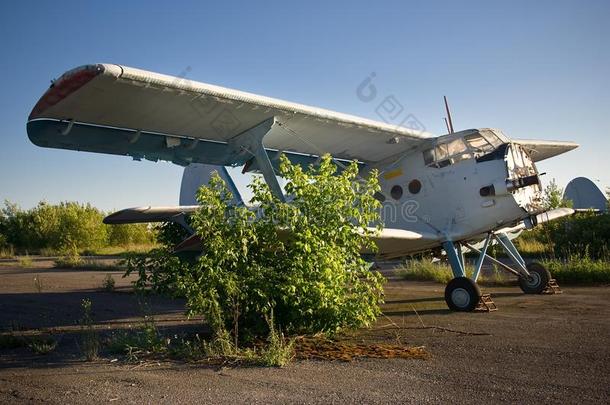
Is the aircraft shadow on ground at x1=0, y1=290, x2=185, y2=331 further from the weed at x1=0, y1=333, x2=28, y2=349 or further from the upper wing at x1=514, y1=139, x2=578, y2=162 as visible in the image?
the upper wing at x1=514, y1=139, x2=578, y2=162

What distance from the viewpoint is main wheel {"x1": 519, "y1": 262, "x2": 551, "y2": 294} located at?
10.2m

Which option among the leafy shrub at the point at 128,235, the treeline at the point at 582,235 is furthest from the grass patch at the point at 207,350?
the leafy shrub at the point at 128,235

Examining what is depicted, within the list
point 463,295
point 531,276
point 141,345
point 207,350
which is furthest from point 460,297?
point 141,345

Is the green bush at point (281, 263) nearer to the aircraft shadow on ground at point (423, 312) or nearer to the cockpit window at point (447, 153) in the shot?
the aircraft shadow on ground at point (423, 312)

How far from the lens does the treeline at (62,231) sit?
40281mm

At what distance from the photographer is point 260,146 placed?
8516mm

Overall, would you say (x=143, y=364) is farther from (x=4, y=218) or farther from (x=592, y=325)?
(x=4, y=218)

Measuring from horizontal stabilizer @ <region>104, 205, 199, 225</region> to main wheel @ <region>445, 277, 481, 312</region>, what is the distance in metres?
5.56

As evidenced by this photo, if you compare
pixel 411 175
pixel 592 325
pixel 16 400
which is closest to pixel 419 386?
pixel 16 400

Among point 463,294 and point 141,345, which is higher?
point 141,345

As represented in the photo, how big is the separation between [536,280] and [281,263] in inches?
279

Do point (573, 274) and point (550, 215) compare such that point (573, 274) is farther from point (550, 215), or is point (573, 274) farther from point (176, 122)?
point (176, 122)

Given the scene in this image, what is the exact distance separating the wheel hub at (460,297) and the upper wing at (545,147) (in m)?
4.84

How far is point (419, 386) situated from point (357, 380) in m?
0.54
